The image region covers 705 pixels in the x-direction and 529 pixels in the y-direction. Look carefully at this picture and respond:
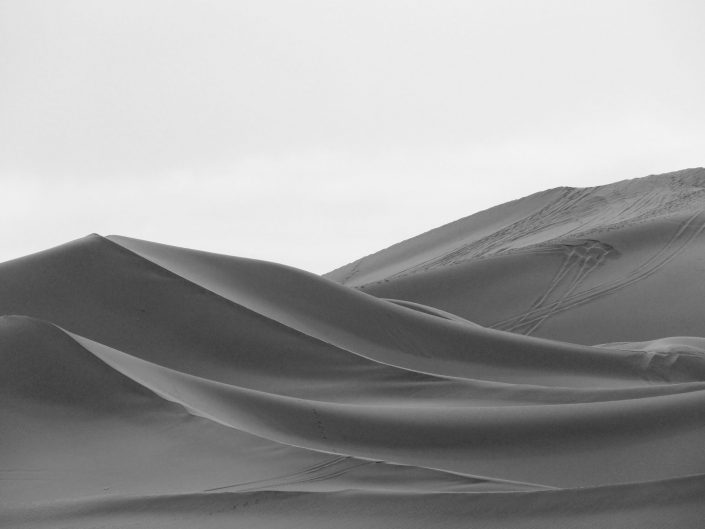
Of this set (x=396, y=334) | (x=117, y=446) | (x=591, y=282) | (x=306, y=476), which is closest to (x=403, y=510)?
(x=306, y=476)

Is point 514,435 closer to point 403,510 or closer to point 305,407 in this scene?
point 403,510

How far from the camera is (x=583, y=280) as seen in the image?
7.07 metres

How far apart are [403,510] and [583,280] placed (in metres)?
3.94

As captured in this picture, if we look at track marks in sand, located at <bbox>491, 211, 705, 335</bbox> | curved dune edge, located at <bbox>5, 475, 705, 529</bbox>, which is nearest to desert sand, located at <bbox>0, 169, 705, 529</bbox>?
curved dune edge, located at <bbox>5, 475, 705, 529</bbox>

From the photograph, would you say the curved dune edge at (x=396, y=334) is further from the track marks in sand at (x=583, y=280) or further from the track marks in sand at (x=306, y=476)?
the track marks in sand at (x=583, y=280)

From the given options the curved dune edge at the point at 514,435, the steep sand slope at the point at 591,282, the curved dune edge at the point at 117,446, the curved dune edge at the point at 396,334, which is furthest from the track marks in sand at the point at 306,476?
the steep sand slope at the point at 591,282

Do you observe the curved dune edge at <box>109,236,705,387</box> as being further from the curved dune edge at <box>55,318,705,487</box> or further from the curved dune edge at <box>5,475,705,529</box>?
the curved dune edge at <box>5,475,705,529</box>

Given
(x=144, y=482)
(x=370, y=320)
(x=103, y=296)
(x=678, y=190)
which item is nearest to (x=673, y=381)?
(x=370, y=320)

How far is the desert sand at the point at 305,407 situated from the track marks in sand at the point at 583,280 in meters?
0.24

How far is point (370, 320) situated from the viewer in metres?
5.35

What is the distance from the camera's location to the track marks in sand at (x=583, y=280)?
22.2 ft

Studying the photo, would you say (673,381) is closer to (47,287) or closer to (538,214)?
(47,287)

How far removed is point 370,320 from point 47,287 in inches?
59.4

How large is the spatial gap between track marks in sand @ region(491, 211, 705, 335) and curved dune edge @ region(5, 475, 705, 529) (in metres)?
3.28
